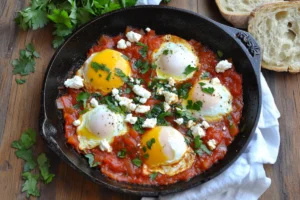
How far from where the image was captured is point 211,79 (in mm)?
4133

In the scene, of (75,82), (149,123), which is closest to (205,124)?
(149,123)

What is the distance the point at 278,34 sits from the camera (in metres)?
4.46

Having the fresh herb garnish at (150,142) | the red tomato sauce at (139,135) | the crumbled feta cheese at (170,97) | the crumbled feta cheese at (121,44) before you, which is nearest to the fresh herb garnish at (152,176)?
the red tomato sauce at (139,135)

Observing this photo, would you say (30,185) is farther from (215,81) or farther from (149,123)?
(215,81)

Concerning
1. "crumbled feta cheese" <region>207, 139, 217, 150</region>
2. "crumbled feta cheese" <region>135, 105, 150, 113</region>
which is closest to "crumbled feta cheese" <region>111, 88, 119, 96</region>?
"crumbled feta cheese" <region>135, 105, 150, 113</region>

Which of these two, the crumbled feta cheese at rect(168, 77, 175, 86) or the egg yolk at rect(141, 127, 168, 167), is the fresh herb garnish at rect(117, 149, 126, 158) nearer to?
the egg yolk at rect(141, 127, 168, 167)

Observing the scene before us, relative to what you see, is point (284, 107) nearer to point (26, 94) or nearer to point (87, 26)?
point (87, 26)

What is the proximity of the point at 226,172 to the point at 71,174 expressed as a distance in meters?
1.50

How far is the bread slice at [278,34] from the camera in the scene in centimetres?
439

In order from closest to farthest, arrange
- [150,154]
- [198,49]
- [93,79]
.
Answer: [150,154], [93,79], [198,49]

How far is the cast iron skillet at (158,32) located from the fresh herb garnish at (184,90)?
21.1 inches

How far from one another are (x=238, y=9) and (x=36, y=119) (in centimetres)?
252

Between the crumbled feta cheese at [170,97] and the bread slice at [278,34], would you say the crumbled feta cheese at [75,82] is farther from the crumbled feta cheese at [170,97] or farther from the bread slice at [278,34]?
the bread slice at [278,34]

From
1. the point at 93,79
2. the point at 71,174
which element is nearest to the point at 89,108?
the point at 93,79
